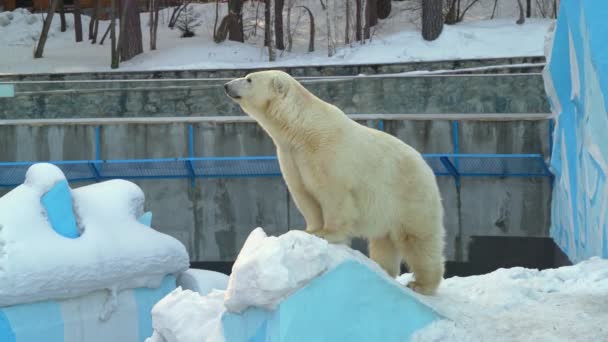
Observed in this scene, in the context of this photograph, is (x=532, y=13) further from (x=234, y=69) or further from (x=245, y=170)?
(x=245, y=170)

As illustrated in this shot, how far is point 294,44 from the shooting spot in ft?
80.5

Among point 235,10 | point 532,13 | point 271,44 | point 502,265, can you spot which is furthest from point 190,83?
point 532,13

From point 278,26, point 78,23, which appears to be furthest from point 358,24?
point 78,23

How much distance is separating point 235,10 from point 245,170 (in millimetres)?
12131

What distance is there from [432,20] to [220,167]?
972 cm

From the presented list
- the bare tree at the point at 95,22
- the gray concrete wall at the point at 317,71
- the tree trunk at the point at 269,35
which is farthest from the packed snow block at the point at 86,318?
the bare tree at the point at 95,22

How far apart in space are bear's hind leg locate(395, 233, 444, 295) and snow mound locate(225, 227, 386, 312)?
976 millimetres

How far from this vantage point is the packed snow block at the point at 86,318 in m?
7.50

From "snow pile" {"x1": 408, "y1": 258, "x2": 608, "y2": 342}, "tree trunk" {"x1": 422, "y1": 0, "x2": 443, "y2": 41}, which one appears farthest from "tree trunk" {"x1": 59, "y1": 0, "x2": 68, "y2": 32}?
"snow pile" {"x1": 408, "y1": 258, "x2": 608, "y2": 342}

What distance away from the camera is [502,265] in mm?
12672

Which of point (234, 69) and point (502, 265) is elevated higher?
point (234, 69)

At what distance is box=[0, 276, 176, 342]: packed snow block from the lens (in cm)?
750

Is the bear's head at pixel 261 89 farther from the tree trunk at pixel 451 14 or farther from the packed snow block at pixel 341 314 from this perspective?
the tree trunk at pixel 451 14

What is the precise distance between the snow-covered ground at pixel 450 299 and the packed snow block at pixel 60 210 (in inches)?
110
